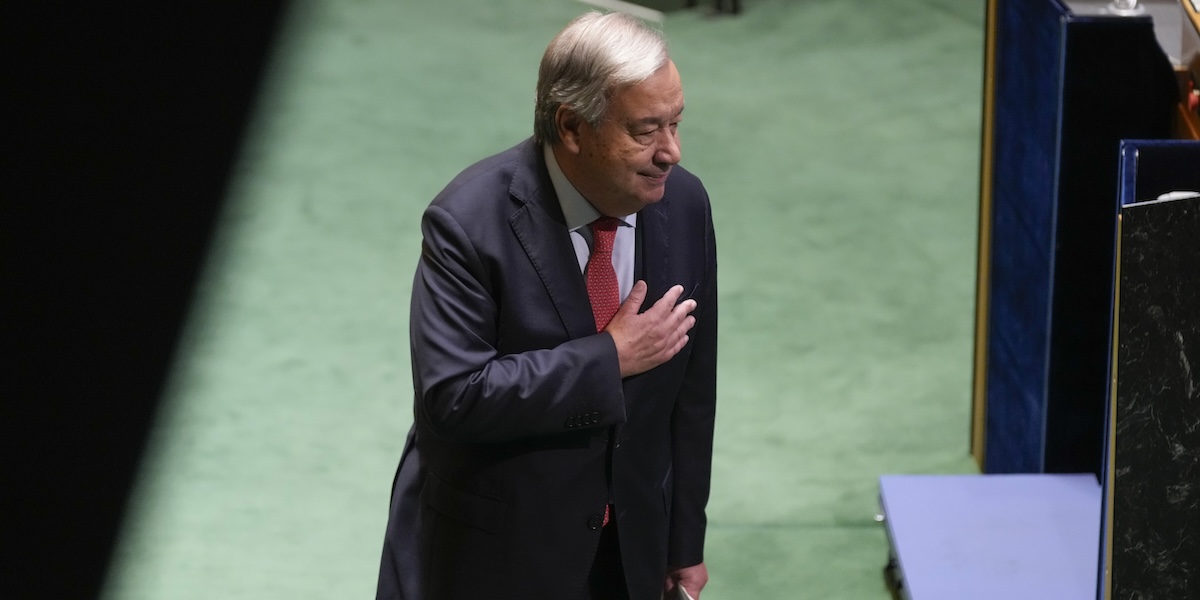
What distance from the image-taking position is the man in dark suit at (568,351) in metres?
2.41

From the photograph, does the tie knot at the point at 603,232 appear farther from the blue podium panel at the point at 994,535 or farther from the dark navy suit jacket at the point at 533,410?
the blue podium panel at the point at 994,535

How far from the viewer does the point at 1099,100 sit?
3646mm

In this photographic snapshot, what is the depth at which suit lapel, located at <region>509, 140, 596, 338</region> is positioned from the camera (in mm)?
2479

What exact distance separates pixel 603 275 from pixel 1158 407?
105 centimetres

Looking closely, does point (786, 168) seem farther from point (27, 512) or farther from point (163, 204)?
point (27, 512)

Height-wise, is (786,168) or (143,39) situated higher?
(143,39)

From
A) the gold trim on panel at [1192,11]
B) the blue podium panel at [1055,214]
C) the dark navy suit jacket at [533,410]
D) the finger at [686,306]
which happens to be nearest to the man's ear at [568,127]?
the dark navy suit jacket at [533,410]

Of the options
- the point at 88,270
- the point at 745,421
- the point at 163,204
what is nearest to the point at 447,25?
the point at 163,204

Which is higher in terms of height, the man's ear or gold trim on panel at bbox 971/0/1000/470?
the man's ear

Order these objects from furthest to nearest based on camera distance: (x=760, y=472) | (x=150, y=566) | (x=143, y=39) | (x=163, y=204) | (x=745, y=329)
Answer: (x=143, y=39) → (x=163, y=204) → (x=745, y=329) → (x=760, y=472) → (x=150, y=566)

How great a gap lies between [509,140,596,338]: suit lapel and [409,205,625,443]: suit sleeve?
52 millimetres

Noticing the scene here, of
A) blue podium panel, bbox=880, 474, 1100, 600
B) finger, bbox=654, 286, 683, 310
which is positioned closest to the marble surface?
blue podium panel, bbox=880, 474, 1100, 600

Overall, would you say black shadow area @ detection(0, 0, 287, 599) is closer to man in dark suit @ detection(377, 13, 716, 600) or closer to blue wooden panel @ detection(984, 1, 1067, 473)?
man in dark suit @ detection(377, 13, 716, 600)

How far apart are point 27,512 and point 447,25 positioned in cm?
353
